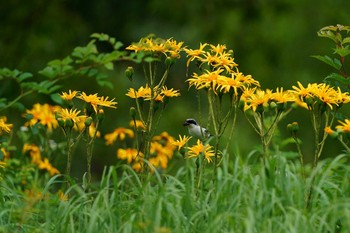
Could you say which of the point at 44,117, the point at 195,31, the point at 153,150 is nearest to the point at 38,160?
the point at 44,117

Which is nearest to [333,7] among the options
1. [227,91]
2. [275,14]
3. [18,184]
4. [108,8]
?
[275,14]

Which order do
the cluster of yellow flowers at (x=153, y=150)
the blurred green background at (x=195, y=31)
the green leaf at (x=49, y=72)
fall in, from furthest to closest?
the blurred green background at (x=195, y=31)
the cluster of yellow flowers at (x=153, y=150)
the green leaf at (x=49, y=72)

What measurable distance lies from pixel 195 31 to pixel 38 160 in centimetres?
517

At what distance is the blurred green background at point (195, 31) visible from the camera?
10.1 metres

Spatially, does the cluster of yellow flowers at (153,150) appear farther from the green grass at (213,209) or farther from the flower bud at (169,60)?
the green grass at (213,209)

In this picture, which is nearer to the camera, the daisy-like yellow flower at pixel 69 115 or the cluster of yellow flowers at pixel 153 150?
the daisy-like yellow flower at pixel 69 115

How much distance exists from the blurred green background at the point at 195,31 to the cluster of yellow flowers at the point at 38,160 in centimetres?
418

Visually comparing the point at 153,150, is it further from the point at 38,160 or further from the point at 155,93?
the point at 155,93

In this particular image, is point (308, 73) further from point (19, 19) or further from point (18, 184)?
point (18, 184)

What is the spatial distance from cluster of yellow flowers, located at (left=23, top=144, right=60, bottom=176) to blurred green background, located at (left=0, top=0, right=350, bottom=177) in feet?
13.7

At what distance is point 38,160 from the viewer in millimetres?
5730

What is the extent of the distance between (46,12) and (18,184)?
4.86 metres

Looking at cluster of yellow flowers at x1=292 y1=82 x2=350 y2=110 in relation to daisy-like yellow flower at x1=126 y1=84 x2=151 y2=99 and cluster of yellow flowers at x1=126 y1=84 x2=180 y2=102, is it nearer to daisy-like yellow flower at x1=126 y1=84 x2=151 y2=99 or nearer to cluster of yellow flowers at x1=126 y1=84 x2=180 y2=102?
cluster of yellow flowers at x1=126 y1=84 x2=180 y2=102

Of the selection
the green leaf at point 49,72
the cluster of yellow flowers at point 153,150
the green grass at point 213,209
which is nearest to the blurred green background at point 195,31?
the cluster of yellow flowers at point 153,150
